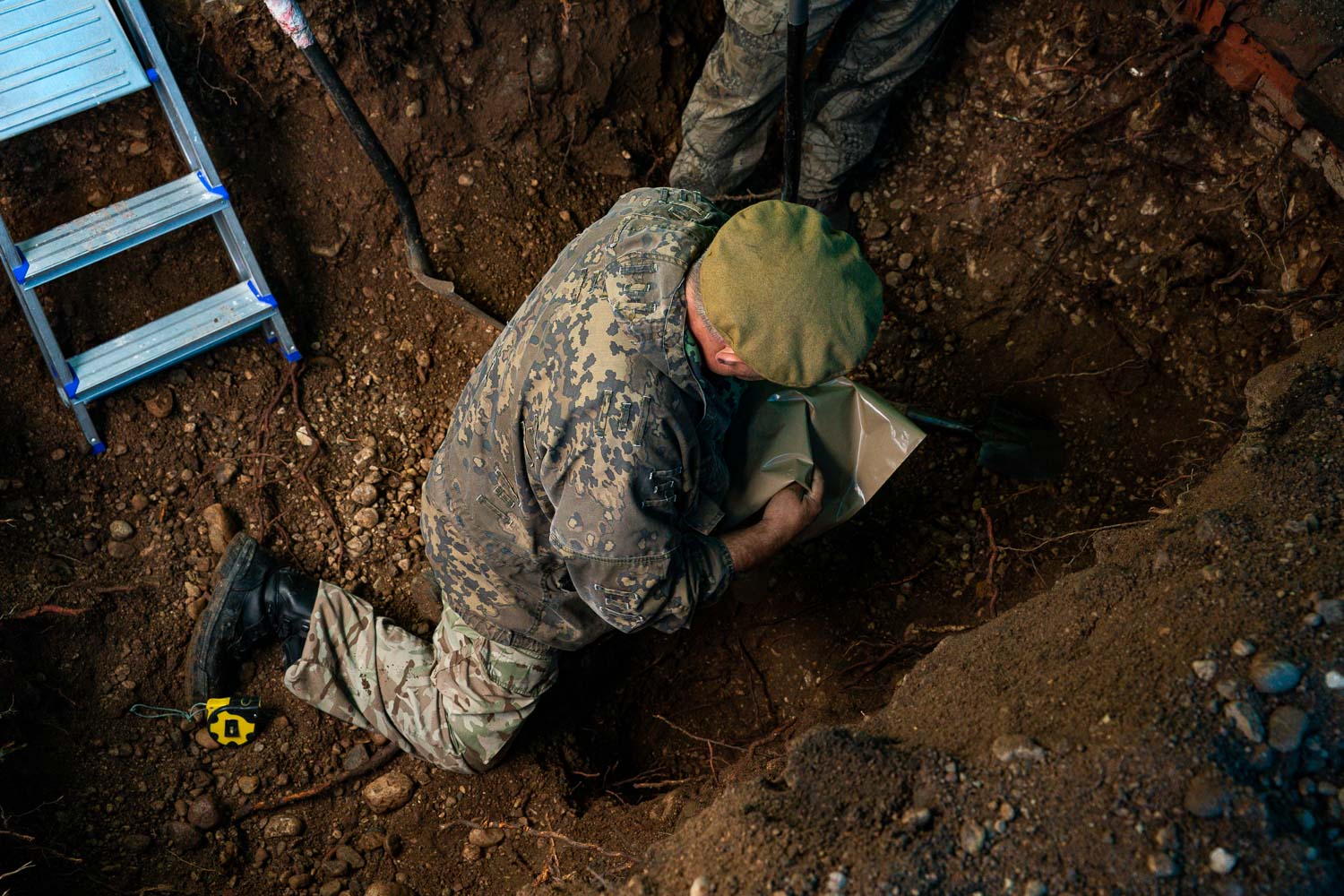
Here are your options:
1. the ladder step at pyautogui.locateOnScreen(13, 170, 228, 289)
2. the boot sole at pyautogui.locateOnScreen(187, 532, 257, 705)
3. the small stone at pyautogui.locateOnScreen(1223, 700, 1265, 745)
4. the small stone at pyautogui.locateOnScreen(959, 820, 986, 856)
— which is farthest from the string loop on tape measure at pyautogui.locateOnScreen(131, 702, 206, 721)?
the small stone at pyautogui.locateOnScreen(1223, 700, 1265, 745)

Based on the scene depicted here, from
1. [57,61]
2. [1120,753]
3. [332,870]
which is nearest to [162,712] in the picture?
[332,870]

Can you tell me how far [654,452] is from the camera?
1.82m

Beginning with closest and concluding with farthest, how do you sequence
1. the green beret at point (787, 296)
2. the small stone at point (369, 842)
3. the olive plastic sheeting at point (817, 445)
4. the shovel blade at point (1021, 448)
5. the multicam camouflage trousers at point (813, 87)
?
the green beret at point (787, 296)
the olive plastic sheeting at point (817, 445)
the small stone at point (369, 842)
the multicam camouflage trousers at point (813, 87)
the shovel blade at point (1021, 448)

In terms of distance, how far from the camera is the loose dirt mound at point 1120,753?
144 cm

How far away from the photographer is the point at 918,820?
1582 mm

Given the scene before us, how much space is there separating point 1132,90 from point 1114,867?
245 cm

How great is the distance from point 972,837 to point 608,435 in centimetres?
97

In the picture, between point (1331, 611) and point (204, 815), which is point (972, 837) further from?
point (204, 815)

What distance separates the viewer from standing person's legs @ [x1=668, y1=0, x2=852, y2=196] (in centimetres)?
273

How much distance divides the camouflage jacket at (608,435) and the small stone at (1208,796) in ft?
3.23

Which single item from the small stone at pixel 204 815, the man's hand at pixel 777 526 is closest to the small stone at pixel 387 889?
the small stone at pixel 204 815

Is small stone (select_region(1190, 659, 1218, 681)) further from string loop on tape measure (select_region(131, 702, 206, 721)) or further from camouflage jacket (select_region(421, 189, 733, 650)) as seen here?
string loop on tape measure (select_region(131, 702, 206, 721))

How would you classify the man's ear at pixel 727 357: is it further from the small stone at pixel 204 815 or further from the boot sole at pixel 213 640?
the small stone at pixel 204 815

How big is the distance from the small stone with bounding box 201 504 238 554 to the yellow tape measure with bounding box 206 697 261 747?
0.47 metres
